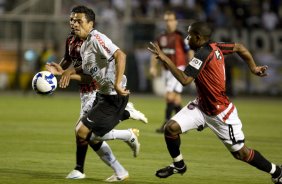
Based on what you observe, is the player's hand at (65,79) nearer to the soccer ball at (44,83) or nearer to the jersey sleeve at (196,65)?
the soccer ball at (44,83)

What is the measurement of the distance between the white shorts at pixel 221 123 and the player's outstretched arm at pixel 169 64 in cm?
67

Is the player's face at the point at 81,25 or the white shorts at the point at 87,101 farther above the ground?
the player's face at the point at 81,25

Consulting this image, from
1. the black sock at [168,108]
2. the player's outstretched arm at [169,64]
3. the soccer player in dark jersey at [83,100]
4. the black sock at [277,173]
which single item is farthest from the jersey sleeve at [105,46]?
the black sock at [168,108]

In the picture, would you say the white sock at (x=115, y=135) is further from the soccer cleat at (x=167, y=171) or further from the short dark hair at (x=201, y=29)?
the short dark hair at (x=201, y=29)

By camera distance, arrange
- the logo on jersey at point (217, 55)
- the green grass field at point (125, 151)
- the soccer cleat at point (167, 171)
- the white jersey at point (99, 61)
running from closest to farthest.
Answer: the logo on jersey at point (217, 55) → the soccer cleat at point (167, 171) → the white jersey at point (99, 61) → the green grass field at point (125, 151)

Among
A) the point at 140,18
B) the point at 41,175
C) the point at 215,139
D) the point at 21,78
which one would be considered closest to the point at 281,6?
the point at 140,18

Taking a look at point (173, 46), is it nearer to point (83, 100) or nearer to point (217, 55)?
point (83, 100)

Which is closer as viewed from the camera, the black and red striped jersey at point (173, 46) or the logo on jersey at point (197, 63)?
the logo on jersey at point (197, 63)

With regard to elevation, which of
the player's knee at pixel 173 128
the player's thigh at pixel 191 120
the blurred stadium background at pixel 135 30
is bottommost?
the blurred stadium background at pixel 135 30

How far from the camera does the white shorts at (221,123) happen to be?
993 centimetres

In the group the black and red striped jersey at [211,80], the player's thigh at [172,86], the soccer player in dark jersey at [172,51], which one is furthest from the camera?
the player's thigh at [172,86]

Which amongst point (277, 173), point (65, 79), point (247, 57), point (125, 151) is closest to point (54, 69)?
point (65, 79)

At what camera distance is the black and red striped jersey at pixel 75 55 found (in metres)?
11.2

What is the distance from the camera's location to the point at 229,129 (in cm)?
995
